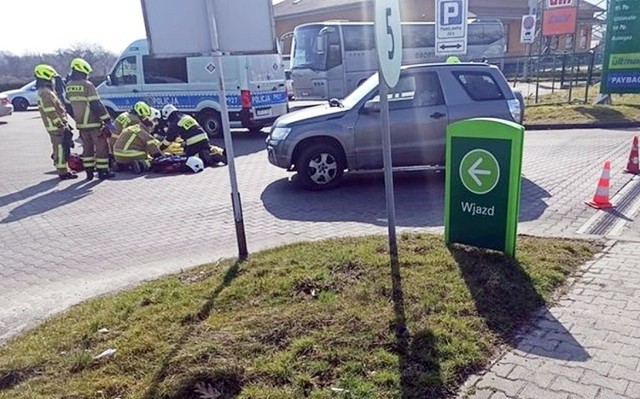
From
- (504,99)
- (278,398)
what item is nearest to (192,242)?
(278,398)

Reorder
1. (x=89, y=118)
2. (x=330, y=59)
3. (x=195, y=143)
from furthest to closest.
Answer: (x=330, y=59)
(x=195, y=143)
(x=89, y=118)

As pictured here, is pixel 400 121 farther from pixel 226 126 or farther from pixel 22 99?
pixel 22 99

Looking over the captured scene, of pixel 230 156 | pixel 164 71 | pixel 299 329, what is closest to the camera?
pixel 299 329

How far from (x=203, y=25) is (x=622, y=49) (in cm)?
1435

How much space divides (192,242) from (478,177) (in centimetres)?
327

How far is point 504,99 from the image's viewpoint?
7.50 meters

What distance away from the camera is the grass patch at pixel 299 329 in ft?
8.98

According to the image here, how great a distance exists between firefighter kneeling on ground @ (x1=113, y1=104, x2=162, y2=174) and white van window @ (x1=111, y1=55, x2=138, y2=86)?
507cm

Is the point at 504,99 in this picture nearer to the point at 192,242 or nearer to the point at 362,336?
the point at 192,242

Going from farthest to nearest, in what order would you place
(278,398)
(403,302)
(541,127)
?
(541,127), (403,302), (278,398)

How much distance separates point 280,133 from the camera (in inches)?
298

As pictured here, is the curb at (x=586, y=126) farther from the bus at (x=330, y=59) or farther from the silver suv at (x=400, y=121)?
the silver suv at (x=400, y=121)

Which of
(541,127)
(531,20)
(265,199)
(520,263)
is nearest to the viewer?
(520,263)

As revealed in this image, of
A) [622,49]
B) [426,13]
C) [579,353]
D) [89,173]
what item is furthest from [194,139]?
[426,13]
